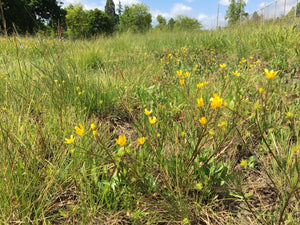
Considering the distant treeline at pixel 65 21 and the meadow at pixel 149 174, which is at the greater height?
the distant treeline at pixel 65 21

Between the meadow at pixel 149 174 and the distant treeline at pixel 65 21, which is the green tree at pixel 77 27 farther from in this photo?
the meadow at pixel 149 174

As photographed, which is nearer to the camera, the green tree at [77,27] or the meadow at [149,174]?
the meadow at [149,174]

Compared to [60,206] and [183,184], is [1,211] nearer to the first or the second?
[60,206]

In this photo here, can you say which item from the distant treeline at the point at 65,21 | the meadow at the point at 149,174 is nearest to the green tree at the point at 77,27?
the distant treeline at the point at 65,21

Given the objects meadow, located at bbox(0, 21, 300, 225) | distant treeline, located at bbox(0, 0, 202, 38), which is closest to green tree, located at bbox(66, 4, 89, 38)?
distant treeline, located at bbox(0, 0, 202, 38)

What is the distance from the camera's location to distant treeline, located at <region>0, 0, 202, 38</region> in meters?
2.72

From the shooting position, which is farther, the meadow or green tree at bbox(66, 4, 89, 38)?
green tree at bbox(66, 4, 89, 38)

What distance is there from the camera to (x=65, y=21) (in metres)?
3.58

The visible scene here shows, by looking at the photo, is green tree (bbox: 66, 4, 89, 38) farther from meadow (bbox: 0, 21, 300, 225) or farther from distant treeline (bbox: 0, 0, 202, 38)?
meadow (bbox: 0, 21, 300, 225)

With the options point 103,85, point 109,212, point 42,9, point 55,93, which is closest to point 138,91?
point 103,85

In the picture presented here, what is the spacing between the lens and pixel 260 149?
3.70 feet

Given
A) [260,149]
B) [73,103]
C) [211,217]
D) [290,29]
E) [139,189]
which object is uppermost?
[290,29]

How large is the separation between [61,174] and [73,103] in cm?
77

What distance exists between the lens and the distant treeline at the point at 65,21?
272 cm
